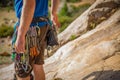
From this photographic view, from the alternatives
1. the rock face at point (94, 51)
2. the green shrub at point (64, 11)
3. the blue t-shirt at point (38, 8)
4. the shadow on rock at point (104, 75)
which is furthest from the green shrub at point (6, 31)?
the blue t-shirt at point (38, 8)

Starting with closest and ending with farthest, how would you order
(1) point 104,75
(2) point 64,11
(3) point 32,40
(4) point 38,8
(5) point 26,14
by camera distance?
(5) point 26,14, (4) point 38,8, (3) point 32,40, (1) point 104,75, (2) point 64,11

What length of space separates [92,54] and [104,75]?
2.63 feet

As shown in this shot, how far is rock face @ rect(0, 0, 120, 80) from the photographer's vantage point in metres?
4.55

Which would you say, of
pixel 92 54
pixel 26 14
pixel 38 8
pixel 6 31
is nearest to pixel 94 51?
pixel 92 54

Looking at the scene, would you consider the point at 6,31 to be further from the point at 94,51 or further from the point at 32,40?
the point at 32,40

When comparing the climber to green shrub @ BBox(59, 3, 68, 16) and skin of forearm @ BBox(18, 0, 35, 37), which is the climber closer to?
skin of forearm @ BBox(18, 0, 35, 37)

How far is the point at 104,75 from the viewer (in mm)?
4320

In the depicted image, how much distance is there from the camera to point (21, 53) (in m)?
3.84

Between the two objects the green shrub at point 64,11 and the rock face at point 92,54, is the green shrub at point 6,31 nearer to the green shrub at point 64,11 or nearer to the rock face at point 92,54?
the green shrub at point 64,11

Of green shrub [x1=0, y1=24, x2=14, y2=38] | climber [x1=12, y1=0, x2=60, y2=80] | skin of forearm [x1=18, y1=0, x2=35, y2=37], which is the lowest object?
green shrub [x1=0, y1=24, x2=14, y2=38]

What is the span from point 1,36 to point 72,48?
19.4 feet

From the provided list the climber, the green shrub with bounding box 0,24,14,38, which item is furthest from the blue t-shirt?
the green shrub with bounding box 0,24,14,38

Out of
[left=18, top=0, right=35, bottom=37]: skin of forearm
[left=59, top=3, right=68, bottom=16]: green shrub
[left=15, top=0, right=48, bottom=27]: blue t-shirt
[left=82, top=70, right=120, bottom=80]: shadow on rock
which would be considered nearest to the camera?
[left=18, top=0, right=35, bottom=37]: skin of forearm

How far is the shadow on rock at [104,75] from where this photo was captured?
4.17 meters
